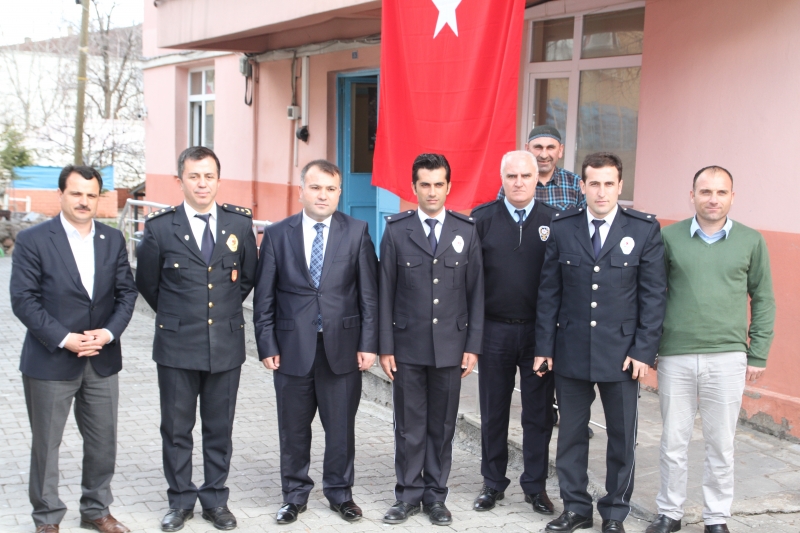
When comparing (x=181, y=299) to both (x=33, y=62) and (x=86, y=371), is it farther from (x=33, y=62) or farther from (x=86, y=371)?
(x=33, y=62)

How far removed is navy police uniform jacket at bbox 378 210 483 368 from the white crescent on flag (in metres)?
1.95

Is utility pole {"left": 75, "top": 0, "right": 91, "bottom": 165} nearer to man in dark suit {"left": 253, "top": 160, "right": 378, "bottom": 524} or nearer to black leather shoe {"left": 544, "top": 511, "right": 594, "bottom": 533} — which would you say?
man in dark suit {"left": 253, "top": 160, "right": 378, "bottom": 524}

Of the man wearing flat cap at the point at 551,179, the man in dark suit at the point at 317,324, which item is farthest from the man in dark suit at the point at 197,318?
the man wearing flat cap at the point at 551,179

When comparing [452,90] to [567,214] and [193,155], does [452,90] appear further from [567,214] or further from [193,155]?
[193,155]

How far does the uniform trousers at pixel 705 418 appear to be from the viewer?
4027 mm

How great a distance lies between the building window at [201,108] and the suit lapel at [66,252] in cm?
929

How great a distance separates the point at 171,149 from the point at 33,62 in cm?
2743

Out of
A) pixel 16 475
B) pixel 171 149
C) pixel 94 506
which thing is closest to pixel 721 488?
pixel 94 506

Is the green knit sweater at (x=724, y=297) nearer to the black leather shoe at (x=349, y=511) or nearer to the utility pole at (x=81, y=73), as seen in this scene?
the black leather shoe at (x=349, y=511)

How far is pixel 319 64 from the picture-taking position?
33.6 ft

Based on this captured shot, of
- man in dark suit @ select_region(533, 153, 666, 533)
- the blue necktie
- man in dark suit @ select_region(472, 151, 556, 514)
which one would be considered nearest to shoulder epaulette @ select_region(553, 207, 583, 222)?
man in dark suit @ select_region(533, 153, 666, 533)

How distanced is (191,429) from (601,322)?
2.20 m

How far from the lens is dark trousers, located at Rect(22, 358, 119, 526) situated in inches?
159

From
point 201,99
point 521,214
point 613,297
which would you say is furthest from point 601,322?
point 201,99
